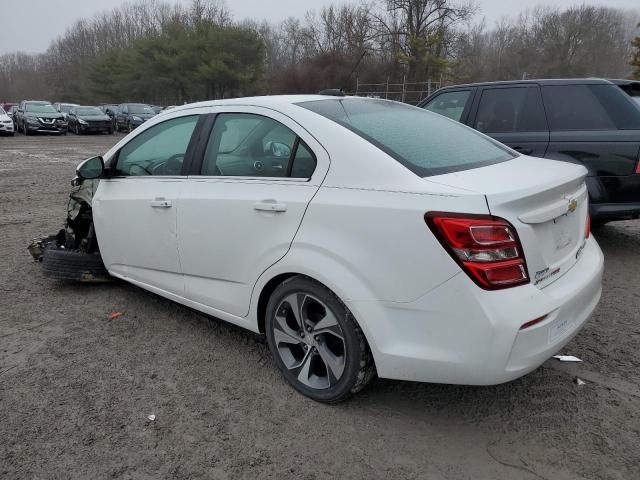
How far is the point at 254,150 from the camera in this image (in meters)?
3.04

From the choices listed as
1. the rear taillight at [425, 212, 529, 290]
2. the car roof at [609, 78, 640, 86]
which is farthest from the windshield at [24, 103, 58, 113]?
the rear taillight at [425, 212, 529, 290]

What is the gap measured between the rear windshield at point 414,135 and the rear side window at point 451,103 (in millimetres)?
2718

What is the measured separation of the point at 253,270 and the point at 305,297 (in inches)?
14.7

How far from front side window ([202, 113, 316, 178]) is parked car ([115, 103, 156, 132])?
26.7m

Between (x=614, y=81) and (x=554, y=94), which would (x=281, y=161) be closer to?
(x=554, y=94)

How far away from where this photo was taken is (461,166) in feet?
8.58

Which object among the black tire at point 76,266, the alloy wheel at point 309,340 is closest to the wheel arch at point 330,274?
the alloy wheel at point 309,340

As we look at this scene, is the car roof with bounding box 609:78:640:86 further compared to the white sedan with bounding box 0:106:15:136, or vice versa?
the white sedan with bounding box 0:106:15:136

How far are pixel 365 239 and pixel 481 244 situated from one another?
513 millimetres

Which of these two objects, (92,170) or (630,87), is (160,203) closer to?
(92,170)

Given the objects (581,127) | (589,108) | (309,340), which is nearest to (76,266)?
(309,340)

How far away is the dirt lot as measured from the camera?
91.4 inches

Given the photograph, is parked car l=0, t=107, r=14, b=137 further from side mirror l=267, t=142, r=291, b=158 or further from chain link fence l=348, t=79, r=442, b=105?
side mirror l=267, t=142, r=291, b=158

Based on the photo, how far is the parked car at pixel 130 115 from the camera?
28.2 metres
